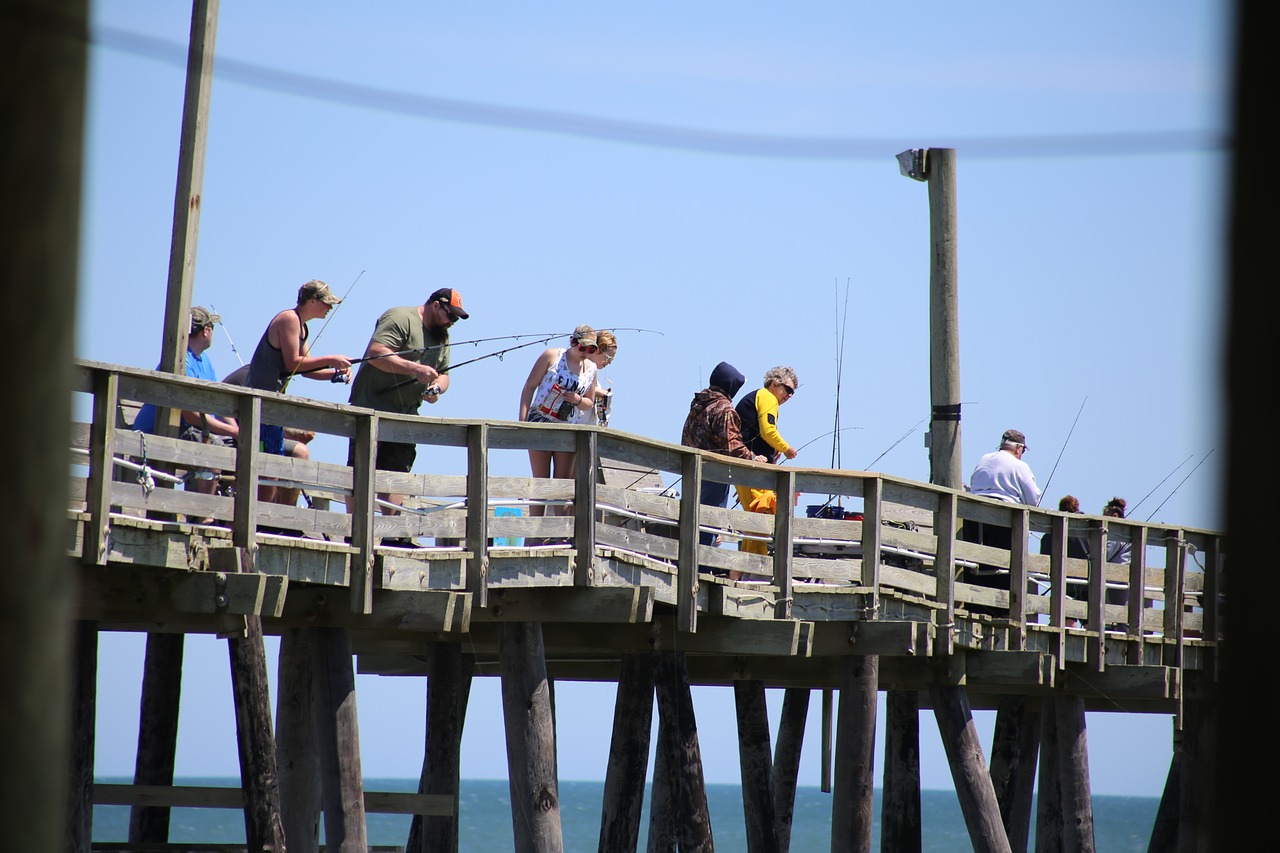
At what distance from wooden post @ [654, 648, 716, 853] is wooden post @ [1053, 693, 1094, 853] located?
A: 13.2 ft

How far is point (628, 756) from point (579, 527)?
2196 millimetres

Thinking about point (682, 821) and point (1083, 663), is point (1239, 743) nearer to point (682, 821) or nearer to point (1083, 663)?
point (682, 821)

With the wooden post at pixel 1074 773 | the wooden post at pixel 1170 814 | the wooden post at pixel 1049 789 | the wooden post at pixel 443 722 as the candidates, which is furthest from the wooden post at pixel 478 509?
the wooden post at pixel 1170 814

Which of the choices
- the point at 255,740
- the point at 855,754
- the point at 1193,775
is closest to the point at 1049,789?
the point at 1193,775

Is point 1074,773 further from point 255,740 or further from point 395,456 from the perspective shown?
point 255,740

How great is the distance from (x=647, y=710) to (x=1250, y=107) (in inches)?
347

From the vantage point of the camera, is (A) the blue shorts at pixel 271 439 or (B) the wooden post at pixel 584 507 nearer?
(A) the blue shorts at pixel 271 439

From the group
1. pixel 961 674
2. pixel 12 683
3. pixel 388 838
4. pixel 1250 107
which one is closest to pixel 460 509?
pixel 961 674

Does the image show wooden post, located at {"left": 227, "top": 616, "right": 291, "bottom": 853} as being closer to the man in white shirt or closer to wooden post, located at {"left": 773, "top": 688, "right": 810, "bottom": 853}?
the man in white shirt

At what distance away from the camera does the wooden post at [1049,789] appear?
571 inches

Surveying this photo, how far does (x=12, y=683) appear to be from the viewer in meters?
2.61

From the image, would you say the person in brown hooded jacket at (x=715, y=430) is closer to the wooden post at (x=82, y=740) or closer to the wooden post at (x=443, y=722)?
the wooden post at (x=443, y=722)

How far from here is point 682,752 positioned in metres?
10.8

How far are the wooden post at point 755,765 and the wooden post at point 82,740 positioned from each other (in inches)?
189
